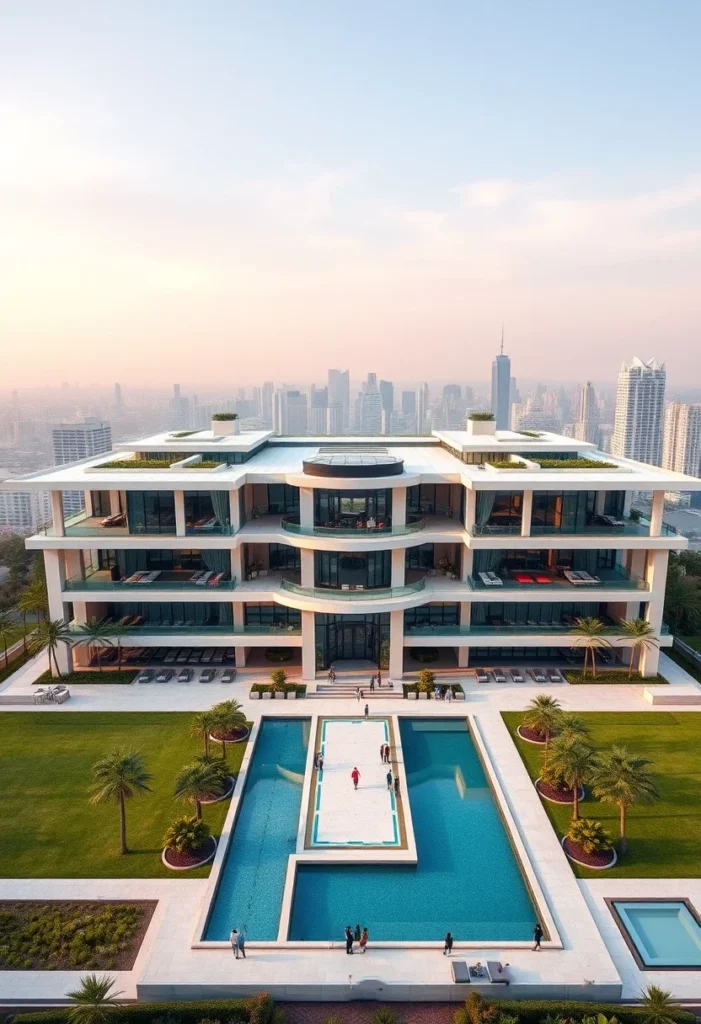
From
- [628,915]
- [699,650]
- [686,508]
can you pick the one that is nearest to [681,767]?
[628,915]

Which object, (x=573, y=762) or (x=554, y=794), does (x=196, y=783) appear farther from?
(x=554, y=794)

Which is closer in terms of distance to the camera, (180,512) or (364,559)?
(180,512)

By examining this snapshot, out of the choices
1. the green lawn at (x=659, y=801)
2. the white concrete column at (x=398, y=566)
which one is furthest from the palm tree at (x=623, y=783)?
the white concrete column at (x=398, y=566)

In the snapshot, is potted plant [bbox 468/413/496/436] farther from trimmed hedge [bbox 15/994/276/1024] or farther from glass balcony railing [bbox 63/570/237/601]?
trimmed hedge [bbox 15/994/276/1024]

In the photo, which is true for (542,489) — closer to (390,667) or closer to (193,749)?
(390,667)

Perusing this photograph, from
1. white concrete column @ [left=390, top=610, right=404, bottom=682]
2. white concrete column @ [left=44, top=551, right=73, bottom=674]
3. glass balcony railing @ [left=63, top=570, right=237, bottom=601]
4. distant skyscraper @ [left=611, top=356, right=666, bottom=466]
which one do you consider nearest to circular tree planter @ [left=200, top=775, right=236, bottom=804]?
glass balcony railing @ [left=63, top=570, right=237, bottom=601]

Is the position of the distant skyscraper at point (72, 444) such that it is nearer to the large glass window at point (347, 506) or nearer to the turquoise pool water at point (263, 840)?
the large glass window at point (347, 506)

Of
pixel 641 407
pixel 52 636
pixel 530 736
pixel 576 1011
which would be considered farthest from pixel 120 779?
pixel 641 407
